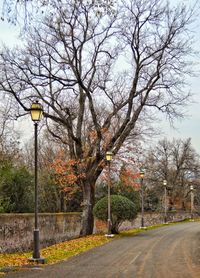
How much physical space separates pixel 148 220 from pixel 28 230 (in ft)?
73.0

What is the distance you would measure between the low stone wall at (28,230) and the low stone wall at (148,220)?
244 centimetres

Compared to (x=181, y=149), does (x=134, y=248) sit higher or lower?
lower

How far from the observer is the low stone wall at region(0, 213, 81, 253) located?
20641 mm

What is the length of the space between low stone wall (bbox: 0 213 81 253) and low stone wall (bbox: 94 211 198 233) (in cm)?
244

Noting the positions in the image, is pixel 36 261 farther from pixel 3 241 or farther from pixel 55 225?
pixel 55 225

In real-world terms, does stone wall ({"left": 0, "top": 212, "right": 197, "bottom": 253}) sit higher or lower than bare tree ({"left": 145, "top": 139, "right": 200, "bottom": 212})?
lower

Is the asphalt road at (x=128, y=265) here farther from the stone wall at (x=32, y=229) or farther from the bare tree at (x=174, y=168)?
the bare tree at (x=174, y=168)

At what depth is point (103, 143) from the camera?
29234 millimetres

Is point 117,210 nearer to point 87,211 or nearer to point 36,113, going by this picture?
point 87,211

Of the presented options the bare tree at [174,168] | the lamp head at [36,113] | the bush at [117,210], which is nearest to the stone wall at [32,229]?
the bush at [117,210]

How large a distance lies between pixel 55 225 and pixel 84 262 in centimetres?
1262

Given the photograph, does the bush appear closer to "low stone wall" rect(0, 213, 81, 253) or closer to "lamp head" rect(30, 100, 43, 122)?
"low stone wall" rect(0, 213, 81, 253)

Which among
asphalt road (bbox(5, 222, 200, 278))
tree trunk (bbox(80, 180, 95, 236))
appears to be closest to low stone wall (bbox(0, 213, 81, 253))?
tree trunk (bbox(80, 180, 95, 236))

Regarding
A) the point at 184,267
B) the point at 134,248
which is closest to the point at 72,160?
the point at 134,248
